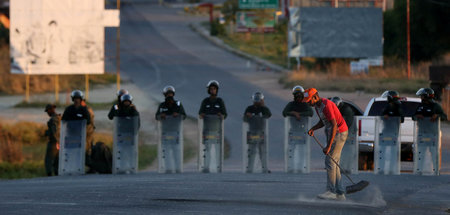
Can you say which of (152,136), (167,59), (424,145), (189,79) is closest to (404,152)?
(424,145)

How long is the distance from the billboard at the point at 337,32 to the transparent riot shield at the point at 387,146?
32680 mm

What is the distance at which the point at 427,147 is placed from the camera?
19.3 meters

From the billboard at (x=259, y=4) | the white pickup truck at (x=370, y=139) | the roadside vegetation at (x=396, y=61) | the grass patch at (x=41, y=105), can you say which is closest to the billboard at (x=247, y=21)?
the billboard at (x=259, y=4)

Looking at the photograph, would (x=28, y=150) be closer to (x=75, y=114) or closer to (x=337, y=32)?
(x=75, y=114)

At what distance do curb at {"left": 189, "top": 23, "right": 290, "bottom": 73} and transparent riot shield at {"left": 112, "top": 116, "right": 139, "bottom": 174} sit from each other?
37630mm

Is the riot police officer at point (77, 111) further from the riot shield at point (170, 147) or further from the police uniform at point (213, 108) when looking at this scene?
the police uniform at point (213, 108)

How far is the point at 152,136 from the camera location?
109ft

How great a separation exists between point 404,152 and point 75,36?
21.6 metres

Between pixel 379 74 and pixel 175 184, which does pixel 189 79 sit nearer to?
pixel 379 74

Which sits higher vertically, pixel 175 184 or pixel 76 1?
pixel 76 1

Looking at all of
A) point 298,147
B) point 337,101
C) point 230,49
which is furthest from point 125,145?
point 230,49

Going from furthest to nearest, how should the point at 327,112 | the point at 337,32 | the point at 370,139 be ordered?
1. the point at 337,32
2. the point at 370,139
3. the point at 327,112

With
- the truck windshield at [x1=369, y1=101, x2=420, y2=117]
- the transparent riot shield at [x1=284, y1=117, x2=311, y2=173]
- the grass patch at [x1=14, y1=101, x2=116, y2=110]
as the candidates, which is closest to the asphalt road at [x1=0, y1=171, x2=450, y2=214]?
the transparent riot shield at [x1=284, y1=117, x2=311, y2=173]

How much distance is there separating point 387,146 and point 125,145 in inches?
215
